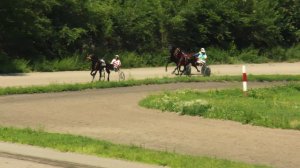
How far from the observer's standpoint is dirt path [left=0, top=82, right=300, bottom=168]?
1207 cm

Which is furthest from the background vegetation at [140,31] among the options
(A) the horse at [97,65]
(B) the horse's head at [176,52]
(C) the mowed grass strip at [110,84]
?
(C) the mowed grass strip at [110,84]

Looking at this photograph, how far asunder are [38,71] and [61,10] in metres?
5.47

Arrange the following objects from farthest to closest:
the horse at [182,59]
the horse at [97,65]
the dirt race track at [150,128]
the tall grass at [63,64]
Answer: the tall grass at [63,64]
the horse at [182,59]
the horse at [97,65]
the dirt race track at [150,128]

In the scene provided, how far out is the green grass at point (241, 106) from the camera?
15.9 m

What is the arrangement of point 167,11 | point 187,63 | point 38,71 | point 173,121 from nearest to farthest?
point 173,121, point 187,63, point 38,71, point 167,11

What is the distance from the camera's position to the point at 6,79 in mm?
31984

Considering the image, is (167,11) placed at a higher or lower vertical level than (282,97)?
higher

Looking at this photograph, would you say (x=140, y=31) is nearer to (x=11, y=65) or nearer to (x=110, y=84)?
(x=11, y=65)

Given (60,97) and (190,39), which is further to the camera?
(190,39)

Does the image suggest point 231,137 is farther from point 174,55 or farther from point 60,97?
point 174,55

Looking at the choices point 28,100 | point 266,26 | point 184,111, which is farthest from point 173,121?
point 266,26

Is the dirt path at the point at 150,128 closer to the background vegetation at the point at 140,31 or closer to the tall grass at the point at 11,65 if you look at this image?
the tall grass at the point at 11,65

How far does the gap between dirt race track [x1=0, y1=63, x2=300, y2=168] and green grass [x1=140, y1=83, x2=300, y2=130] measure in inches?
17.3

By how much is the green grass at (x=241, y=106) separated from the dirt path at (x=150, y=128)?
450 millimetres
